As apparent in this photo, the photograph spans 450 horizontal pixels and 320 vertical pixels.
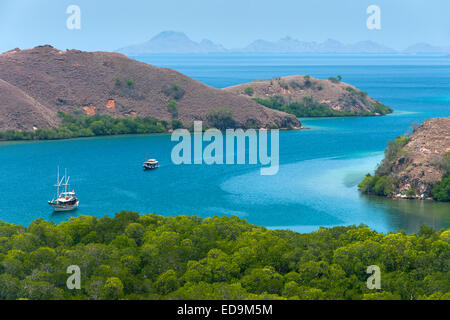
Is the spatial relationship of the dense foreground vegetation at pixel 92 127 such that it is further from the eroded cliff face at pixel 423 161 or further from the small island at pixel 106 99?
the eroded cliff face at pixel 423 161

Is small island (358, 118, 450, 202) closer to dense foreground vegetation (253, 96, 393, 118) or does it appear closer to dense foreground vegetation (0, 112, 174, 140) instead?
dense foreground vegetation (0, 112, 174, 140)

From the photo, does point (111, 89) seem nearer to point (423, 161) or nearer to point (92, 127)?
point (92, 127)

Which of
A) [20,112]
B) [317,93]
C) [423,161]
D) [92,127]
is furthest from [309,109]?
[423,161]

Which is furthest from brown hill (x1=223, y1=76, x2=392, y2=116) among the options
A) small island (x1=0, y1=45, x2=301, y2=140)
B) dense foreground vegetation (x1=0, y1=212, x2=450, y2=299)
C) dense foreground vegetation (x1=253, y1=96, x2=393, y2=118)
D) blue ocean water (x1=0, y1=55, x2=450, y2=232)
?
dense foreground vegetation (x1=0, y1=212, x2=450, y2=299)

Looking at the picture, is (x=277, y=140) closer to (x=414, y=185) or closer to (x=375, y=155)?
(x=375, y=155)

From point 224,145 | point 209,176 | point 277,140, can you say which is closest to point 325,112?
point 277,140
